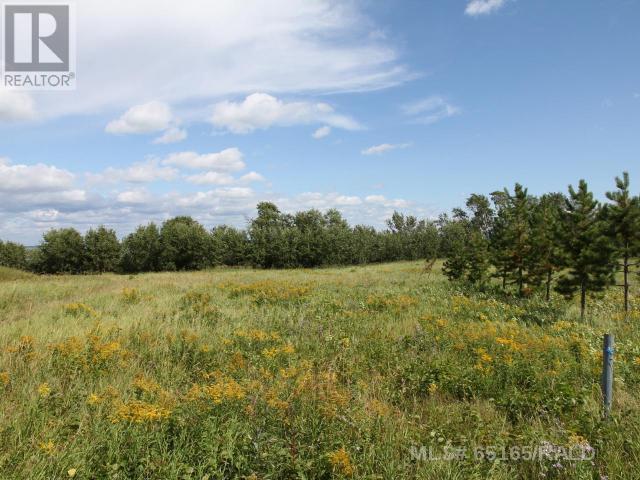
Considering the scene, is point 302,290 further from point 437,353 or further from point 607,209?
point 607,209

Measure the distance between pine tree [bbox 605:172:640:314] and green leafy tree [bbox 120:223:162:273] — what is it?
6104 cm

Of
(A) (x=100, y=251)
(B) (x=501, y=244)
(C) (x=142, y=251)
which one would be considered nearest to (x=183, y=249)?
(C) (x=142, y=251)

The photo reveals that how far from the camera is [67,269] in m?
61.0

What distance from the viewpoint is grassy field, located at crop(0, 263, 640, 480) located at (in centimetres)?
356

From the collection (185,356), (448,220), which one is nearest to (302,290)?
(185,356)

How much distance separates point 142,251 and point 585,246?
63401 millimetres

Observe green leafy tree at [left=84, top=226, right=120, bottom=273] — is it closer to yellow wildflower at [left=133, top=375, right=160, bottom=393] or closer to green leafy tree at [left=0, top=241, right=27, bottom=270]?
green leafy tree at [left=0, top=241, right=27, bottom=270]

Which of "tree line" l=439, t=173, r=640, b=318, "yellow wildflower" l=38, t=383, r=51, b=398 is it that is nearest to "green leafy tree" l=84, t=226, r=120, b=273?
"tree line" l=439, t=173, r=640, b=318

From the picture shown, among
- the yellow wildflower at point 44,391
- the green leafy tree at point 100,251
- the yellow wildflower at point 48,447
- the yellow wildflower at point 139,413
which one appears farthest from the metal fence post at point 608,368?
the green leafy tree at point 100,251

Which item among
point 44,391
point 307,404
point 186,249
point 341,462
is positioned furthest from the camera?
point 186,249

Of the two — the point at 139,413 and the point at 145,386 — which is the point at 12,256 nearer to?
the point at 145,386

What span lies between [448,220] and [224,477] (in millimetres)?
116181

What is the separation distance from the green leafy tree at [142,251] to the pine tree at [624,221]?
6104cm

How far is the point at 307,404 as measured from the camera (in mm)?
4422
